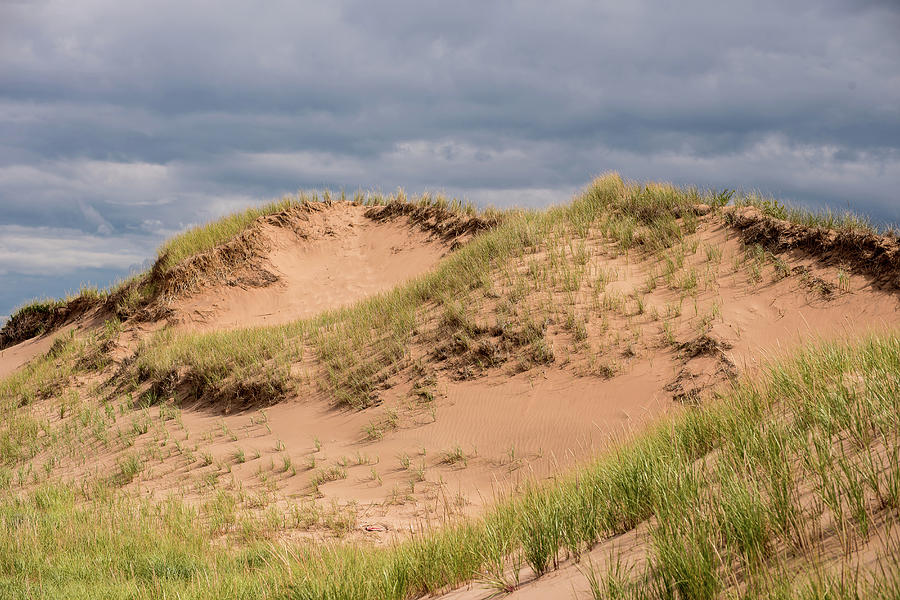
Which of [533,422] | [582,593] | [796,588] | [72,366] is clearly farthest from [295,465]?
[72,366]

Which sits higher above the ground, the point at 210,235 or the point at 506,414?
the point at 210,235

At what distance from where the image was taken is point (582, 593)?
3.04 meters

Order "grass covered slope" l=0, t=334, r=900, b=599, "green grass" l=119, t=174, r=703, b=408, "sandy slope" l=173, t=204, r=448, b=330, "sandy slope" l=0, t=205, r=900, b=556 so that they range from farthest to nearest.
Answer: "sandy slope" l=173, t=204, r=448, b=330, "green grass" l=119, t=174, r=703, b=408, "sandy slope" l=0, t=205, r=900, b=556, "grass covered slope" l=0, t=334, r=900, b=599

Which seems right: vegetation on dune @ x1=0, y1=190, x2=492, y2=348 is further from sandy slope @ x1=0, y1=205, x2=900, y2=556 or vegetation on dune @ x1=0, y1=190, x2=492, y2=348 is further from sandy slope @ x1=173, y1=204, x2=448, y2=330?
sandy slope @ x1=0, y1=205, x2=900, y2=556

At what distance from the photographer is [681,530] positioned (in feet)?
10.0

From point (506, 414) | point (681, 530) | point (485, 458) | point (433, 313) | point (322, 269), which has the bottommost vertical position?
point (485, 458)

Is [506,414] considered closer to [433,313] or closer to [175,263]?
[433,313]

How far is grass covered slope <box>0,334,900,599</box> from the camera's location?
273 cm

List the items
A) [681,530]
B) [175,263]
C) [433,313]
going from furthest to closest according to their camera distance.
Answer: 1. [175,263]
2. [433,313]
3. [681,530]

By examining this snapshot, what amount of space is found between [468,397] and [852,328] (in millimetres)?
6266

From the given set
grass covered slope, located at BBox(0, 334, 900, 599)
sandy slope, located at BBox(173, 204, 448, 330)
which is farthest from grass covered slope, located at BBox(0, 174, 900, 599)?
sandy slope, located at BBox(173, 204, 448, 330)

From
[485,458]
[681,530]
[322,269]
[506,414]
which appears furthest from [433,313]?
[681,530]

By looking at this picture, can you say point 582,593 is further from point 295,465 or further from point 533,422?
point 295,465

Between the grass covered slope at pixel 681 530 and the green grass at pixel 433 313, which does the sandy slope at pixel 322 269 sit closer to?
the green grass at pixel 433 313
